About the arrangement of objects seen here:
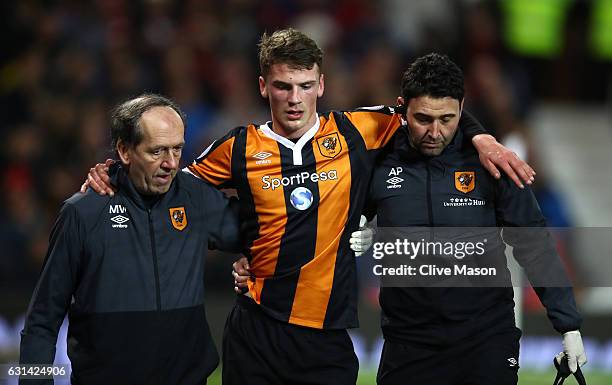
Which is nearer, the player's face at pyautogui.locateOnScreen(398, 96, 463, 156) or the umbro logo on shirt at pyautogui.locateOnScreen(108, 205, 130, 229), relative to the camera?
the umbro logo on shirt at pyautogui.locateOnScreen(108, 205, 130, 229)

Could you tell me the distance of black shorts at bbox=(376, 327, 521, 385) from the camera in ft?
15.6

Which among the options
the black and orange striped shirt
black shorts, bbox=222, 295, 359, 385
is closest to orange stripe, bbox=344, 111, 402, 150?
the black and orange striped shirt

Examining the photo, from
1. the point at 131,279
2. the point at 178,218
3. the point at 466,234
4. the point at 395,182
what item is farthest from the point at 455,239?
the point at 131,279

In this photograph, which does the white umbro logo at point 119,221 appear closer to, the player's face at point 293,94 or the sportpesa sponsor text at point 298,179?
the sportpesa sponsor text at point 298,179

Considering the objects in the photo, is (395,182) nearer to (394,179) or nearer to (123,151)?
(394,179)

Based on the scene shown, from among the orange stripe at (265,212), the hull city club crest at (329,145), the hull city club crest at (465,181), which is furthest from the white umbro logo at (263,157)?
the hull city club crest at (465,181)

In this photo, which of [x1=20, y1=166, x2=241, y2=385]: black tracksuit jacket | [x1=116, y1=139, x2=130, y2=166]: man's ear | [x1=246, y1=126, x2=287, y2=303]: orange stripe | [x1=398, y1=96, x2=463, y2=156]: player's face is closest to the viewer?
[x1=20, y1=166, x2=241, y2=385]: black tracksuit jacket

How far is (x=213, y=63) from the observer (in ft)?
35.6

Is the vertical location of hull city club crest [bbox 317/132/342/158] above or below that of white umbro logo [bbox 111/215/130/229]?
above

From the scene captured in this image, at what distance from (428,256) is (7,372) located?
3108 mm

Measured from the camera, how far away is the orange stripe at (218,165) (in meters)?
5.01

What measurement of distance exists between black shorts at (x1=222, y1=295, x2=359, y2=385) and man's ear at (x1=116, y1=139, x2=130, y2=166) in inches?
38.2

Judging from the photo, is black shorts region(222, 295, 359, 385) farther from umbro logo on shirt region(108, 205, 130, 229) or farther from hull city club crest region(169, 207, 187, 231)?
umbro logo on shirt region(108, 205, 130, 229)

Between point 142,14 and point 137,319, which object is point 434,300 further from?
point 142,14
